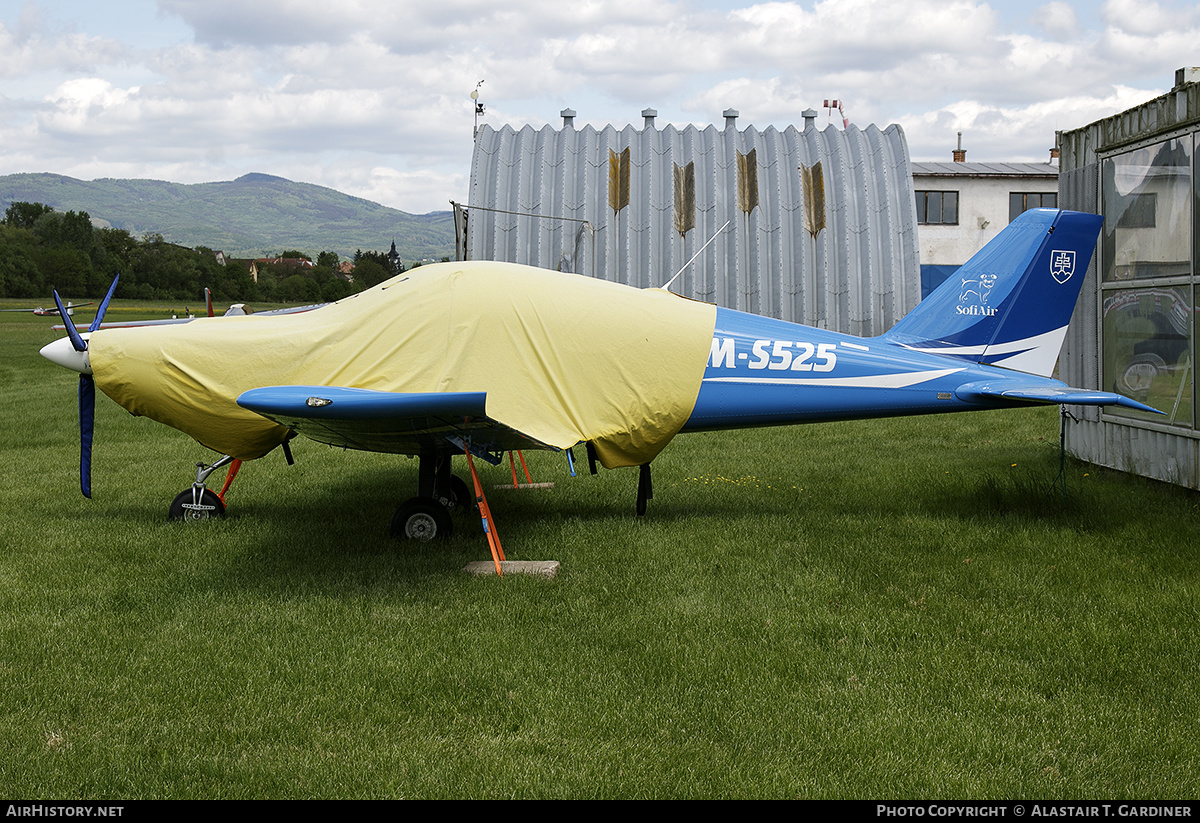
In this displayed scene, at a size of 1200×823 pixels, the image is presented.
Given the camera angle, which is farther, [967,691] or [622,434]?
[622,434]

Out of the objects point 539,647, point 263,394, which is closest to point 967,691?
point 539,647

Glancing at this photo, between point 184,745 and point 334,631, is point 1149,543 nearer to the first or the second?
point 334,631

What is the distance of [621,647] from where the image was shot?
177 inches

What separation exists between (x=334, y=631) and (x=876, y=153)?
1377 centimetres

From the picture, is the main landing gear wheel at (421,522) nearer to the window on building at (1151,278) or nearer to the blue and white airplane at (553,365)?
the blue and white airplane at (553,365)

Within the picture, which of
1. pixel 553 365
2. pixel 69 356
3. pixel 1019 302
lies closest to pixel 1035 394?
pixel 1019 302

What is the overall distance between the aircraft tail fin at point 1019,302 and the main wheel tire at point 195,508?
5.89m

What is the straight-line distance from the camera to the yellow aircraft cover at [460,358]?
599 cm

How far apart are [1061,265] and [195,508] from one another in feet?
25.1

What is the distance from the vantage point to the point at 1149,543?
6.07 m

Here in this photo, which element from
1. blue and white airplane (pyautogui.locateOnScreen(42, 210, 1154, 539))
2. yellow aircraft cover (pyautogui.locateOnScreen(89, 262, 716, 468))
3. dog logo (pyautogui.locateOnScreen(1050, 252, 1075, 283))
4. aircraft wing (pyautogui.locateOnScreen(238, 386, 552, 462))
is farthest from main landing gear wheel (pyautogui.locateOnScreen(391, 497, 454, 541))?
dog logo (pyautogui.locateOnScreen(1050, 252, 1075, 283))

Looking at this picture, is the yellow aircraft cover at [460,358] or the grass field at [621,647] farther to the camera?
the yellow aircraft cover at [460,358]

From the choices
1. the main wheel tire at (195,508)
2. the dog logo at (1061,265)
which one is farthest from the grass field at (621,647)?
the dog logo at (1061,265)

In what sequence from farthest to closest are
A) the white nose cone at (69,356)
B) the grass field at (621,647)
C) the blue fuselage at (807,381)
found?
the blue fuselage at (807,381) < the white nose cone at (69,356) < the grass field at (621,647)
